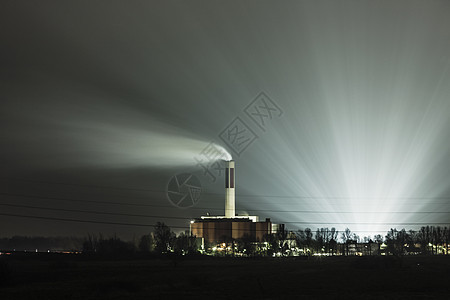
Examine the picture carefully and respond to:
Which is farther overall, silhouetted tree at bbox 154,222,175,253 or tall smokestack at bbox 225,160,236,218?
tall smokestack at bbox 225,160,236,218

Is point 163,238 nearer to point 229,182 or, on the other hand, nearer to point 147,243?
point 147,243

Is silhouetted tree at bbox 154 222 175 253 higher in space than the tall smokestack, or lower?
lower

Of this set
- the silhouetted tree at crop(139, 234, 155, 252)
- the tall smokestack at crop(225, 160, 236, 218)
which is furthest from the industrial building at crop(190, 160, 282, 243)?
the silhouetted tree at crop(139, 234, 155, 252)

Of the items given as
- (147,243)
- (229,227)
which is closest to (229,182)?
(229,227)

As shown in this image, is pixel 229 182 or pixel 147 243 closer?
pixel 147 243

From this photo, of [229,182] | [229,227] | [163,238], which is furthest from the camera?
[229,227]

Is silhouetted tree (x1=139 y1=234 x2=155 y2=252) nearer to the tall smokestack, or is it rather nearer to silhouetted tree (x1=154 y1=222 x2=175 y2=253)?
silhouetted tree (x1=154 y1=222 x2=175 y2=253)

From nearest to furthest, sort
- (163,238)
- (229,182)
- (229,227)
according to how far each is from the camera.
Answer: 1. (163,238)
2. (229,182)
3. (229,227)

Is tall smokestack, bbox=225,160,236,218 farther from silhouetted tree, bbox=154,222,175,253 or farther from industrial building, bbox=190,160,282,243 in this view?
silhouetted tree, bbox=154,222,175,253

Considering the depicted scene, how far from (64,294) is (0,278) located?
484 inches

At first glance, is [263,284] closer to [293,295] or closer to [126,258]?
[293,295]

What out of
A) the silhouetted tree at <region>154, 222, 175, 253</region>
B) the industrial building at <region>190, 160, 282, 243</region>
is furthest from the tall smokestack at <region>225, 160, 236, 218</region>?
the silhouetted tree at <region>154, 222, 175, 253</region>

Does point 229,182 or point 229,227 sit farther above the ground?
point 229,182

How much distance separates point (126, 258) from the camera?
94.5 m
